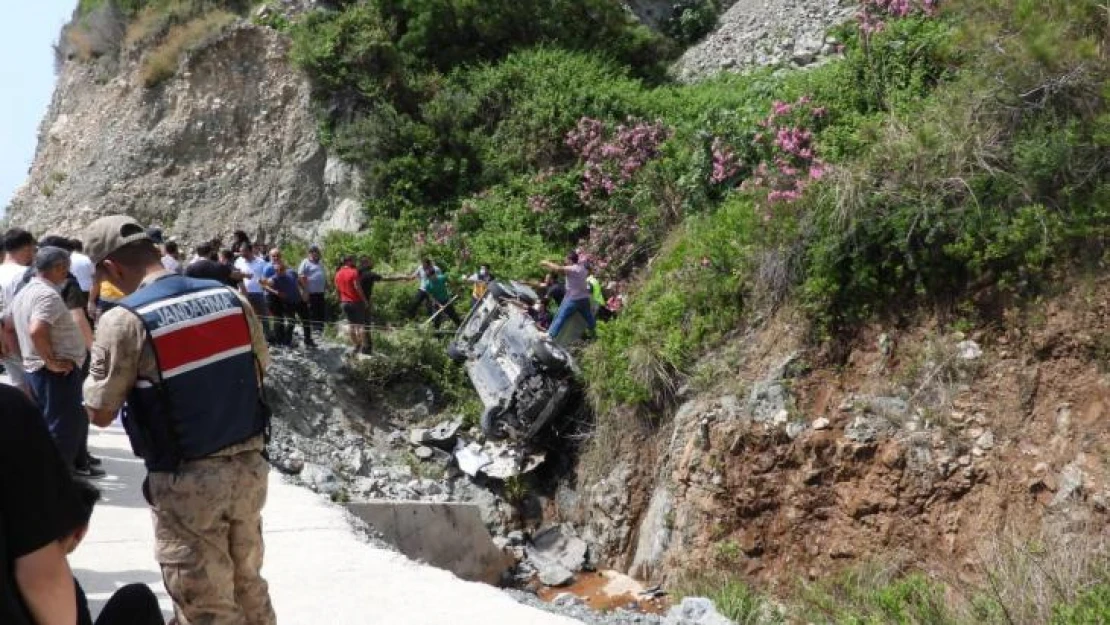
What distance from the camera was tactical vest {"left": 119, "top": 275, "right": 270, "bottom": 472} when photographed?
364 cm

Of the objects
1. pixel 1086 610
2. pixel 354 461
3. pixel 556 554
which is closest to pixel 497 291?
pixel 354 461

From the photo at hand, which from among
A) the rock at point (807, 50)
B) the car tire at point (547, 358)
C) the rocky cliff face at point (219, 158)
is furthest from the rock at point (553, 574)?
the rocky cliff face at point (219, 158)

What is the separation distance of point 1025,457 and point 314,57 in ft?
52.5

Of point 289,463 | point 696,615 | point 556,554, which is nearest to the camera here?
point 696,615

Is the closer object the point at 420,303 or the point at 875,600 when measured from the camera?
the point at 875,600

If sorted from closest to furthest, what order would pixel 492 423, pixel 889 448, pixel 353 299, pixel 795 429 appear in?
1. pixel 889 448
2. pixel 795 429
3. pixel 492 423
4. pixel 353 299

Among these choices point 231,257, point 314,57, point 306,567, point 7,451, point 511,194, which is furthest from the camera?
point 314,57

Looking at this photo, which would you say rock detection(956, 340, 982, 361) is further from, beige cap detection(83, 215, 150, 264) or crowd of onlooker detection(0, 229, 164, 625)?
crowd of onlooker detection(0, 229, 164, 625)

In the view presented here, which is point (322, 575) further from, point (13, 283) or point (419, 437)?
point (419, 437)

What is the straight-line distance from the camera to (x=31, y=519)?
7.29 ft

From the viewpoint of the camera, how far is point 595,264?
14.3 meters

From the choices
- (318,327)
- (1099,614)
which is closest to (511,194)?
(318,327)

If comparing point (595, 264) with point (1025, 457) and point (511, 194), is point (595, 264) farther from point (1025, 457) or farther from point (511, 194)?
point (1025, 457)

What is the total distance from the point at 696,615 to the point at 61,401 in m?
4.00
